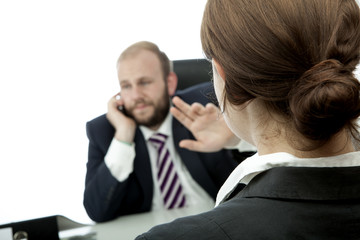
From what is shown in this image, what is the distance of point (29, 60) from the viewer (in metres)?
3.25

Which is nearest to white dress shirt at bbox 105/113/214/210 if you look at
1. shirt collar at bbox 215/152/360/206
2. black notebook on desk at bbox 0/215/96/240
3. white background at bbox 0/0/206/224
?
black notebook on desk at bbox 0/215/96/240

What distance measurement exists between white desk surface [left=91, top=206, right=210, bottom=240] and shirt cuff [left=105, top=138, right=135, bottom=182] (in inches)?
8.3

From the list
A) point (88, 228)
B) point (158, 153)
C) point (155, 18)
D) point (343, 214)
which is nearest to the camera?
point (343, 214)

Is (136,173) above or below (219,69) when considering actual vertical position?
below

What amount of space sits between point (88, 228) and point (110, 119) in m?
0.68

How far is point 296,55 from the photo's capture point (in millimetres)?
739

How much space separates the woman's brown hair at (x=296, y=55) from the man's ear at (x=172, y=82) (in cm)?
198

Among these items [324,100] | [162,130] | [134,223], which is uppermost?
[324,100]

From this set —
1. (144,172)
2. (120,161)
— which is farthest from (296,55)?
(144,172)

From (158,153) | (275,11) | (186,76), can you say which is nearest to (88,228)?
(158,153)

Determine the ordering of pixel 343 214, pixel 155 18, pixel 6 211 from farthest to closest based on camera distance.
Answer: pixel 155 18 → pixel 6 211 → pixel 343 214

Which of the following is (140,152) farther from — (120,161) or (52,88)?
(52,88)

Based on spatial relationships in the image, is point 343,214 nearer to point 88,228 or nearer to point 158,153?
point 88,228

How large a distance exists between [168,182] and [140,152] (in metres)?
0.21
